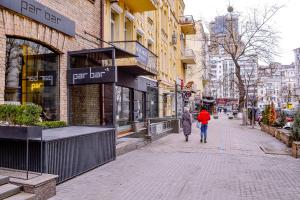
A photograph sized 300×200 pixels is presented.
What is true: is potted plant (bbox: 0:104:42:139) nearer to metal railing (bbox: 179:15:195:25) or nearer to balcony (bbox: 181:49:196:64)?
balcony (bbox: 181:49:196:64)

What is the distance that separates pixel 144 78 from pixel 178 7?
→ 17952 millimetres

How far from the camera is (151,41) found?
842 inches

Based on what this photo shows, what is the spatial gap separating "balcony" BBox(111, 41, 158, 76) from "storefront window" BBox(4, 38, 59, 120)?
13.0 feet

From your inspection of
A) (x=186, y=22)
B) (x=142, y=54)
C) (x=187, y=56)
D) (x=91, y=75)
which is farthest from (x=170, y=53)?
(x=91, y=75)

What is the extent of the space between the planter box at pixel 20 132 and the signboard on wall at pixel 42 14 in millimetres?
3454

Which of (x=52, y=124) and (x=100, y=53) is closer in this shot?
(x=52, y=124)

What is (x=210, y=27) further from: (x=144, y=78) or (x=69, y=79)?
(x=69, y=79)

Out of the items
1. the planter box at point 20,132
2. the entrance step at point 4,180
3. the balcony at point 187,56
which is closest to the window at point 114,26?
the planter box at point 20,132

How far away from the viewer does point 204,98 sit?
61.6m

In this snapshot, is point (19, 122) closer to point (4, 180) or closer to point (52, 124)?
point (4, 180)

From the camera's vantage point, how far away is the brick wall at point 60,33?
306 inches

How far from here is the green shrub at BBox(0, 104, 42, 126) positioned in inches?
231

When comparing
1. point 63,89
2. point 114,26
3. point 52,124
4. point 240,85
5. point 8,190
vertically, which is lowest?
point 8,190

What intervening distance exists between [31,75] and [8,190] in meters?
4.91
